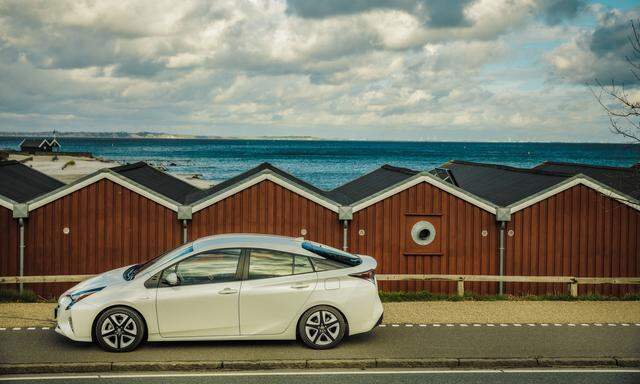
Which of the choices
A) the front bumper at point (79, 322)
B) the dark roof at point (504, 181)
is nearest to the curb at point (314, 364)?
the front bumper at point (79, 322)

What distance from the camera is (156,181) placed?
2417 cm

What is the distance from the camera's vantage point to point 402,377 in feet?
30.8

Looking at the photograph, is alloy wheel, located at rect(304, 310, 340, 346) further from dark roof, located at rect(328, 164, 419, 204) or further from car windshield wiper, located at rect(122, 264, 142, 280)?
dark roof, located at rect(328, 164, 419, 204)

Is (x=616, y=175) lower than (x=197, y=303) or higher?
higher

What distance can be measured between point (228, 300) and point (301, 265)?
3.93 feet

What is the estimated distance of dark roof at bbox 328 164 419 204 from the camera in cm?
2198

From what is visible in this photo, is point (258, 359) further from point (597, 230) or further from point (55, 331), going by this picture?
point (597, 230)

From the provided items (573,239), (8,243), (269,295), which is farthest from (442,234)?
(8,243)

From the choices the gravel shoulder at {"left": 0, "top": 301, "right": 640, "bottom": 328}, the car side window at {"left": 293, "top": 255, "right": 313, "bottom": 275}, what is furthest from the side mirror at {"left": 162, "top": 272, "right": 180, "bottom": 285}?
the gravel shoulder at {"left": 0, "top": 301, "right": 640, "bottom": 328}

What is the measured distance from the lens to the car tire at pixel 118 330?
33.3 feet

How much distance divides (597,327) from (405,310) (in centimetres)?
339

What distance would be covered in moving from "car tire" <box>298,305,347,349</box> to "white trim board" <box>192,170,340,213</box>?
788cm

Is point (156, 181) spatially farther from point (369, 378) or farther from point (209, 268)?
point (369, 378)

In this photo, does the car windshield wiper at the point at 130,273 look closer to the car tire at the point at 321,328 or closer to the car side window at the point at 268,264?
the car side window at the point at 268,264
